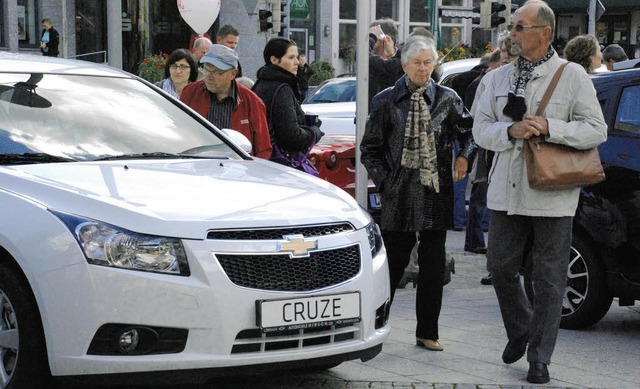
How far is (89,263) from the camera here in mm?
4895

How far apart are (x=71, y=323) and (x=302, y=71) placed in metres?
11.3

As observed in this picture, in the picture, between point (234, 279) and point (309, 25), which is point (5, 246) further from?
point (309, 25)

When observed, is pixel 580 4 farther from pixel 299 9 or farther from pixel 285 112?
pixel 285 112

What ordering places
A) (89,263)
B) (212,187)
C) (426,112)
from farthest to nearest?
(426,112) < (212,187) < (89,263)

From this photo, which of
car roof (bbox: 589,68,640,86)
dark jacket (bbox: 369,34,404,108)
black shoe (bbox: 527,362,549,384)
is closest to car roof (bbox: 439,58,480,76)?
dark jacket (bbox: 369,34,404,108)

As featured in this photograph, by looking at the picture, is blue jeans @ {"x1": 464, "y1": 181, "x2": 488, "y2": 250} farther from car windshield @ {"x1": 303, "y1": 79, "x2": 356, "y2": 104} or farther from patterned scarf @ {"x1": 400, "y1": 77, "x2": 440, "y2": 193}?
car windshield @ {"x1": 303, "y1": 79, "x2": 356, "y2": 104}

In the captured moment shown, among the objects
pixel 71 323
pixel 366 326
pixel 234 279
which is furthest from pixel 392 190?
pixel 71 323

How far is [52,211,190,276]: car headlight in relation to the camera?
16.2ft

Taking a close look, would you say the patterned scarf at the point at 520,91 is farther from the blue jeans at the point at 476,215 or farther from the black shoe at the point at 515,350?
the blue jeans at the point at 476,215

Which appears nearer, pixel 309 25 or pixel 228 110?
pixel 228 110

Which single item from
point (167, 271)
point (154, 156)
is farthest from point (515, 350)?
point (167, 271)

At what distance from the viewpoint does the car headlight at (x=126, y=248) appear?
4.94m

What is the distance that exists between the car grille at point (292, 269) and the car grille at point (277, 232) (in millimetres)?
87

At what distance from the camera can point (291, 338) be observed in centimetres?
526
